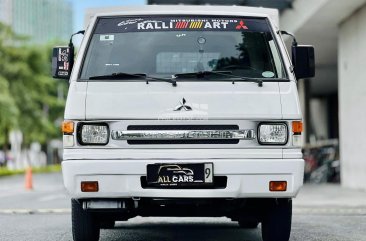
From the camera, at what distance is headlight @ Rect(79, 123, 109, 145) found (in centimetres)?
583

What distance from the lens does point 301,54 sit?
653 cm

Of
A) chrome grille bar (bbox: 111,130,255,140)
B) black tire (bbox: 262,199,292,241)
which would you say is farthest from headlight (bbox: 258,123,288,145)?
black tire (bbox: 262,199,292,241)

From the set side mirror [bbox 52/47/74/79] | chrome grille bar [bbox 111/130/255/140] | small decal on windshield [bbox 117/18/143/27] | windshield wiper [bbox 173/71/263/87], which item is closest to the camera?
chrome grille bar [bbox 111/130/255/140]

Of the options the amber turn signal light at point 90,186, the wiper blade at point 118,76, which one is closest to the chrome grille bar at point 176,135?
the amber turn signal light at point 90,186

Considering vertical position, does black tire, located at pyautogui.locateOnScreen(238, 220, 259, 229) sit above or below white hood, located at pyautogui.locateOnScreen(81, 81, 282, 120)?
below

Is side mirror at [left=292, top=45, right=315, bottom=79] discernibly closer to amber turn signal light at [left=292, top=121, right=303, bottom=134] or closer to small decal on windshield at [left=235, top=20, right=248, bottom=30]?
small decal on windshield at [left=235, top=20, right=248, bottom=30]

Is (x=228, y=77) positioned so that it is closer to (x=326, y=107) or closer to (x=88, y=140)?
(x=88, y=140)

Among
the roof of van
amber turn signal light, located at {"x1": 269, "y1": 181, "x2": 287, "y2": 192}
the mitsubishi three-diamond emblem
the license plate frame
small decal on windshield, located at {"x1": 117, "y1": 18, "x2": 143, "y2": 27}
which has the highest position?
the roof of van

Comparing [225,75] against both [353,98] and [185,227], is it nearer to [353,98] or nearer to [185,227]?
[185,227]

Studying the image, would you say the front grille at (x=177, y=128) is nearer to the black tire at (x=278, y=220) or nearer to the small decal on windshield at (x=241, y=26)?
the black tire at (x=278, y=220)

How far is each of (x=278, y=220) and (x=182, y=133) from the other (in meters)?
1.22

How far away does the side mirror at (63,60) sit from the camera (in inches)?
262

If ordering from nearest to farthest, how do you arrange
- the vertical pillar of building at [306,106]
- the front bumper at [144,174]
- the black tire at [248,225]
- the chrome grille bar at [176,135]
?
the front bumper at [144,174] < the chrome grille bar at [176,135] < the black tire at [248,225] < the vertical pillar of building at [306,106]

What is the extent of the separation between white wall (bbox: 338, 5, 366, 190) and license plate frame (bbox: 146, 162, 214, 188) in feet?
42.5
